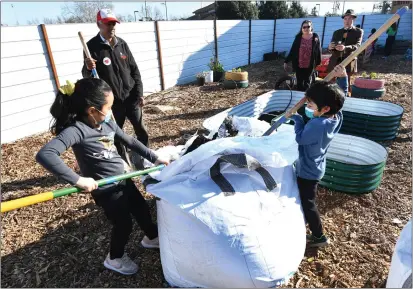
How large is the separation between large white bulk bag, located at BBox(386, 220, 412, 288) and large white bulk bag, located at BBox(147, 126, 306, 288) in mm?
541

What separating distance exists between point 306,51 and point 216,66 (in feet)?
12.9

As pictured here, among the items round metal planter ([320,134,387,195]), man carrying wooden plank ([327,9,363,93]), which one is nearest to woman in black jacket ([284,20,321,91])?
man carrying wooden plank ([327,9,363,93])

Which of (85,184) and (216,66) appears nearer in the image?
(85,184)

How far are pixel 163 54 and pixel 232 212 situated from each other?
637 cm

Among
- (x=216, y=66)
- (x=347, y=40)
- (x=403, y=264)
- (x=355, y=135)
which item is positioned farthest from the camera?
(x=216, y=66)

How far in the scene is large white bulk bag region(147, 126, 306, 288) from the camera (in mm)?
1615

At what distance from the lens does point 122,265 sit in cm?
203

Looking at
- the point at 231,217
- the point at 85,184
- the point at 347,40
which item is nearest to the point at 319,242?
the point at 231,217

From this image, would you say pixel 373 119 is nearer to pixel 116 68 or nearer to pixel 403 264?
pixel 403 264

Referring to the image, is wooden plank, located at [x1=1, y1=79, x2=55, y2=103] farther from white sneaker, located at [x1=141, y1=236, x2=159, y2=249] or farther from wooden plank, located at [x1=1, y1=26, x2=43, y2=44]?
white sneaker, located at [x1=141, y1=236, x2=159, y2=249]

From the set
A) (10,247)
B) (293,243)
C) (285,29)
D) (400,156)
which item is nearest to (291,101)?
(400,156)

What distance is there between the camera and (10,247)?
2.39 m

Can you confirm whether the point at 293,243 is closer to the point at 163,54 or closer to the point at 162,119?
the point at 162,119

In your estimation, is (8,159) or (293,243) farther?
(8,159)
